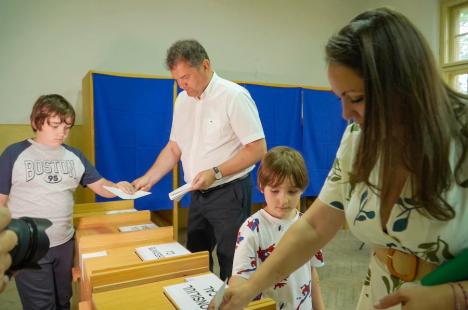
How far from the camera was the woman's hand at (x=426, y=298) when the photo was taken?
23.5 inches

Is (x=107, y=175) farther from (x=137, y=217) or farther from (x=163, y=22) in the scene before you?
(x=163, y=22)

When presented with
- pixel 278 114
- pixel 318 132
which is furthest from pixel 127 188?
pixel 318 132

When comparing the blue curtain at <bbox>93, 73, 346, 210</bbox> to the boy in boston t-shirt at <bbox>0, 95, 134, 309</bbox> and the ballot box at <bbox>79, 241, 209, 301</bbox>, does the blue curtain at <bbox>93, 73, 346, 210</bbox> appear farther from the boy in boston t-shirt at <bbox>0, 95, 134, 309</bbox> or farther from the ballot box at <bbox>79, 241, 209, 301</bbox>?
the ballot box at <bbox>79, 241, 209, 301</bbox>

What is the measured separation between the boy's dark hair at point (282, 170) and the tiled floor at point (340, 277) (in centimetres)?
160

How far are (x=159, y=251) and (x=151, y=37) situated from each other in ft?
10.3

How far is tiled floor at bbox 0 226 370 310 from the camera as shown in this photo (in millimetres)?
2590

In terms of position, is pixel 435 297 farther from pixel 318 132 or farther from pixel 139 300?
pixel 318 132

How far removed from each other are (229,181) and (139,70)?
2.65m

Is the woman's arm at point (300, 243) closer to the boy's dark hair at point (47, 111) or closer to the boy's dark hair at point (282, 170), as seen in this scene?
the boy's dark hair at point (282, 170)

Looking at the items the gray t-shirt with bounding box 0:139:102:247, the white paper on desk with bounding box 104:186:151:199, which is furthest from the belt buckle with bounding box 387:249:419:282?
the gray t-shirt with bounding box 0:139:102:247

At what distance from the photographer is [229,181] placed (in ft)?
5.72

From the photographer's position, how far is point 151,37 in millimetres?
3947

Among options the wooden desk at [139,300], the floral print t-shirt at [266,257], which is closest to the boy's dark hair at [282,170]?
the floral print t-shirt at [266,257]

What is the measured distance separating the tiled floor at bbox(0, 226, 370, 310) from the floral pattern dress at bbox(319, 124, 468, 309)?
1909mm
